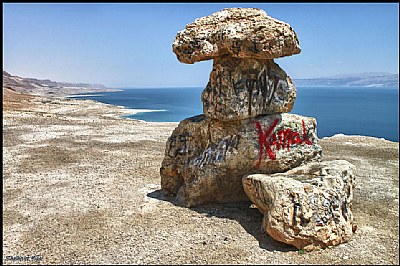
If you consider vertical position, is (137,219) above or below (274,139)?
below

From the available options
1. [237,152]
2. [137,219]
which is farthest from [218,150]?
[137,219]

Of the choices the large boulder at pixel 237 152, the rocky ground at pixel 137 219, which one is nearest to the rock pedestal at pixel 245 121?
the large boulder at pixel 237 152

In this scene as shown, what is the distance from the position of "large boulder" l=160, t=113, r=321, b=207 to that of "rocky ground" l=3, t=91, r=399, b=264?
65 cm

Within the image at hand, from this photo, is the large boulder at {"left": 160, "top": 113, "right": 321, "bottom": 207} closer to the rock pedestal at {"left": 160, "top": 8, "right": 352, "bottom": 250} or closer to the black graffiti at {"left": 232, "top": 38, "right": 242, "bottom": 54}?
the rock pedestal at {"left": 160, "top": 8, "right": 352, "bottom": 250}

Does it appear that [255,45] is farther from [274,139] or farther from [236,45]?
[274,139]

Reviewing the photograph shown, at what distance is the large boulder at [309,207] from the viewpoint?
8930 millimetres

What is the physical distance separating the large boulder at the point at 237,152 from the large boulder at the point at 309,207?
1291 millimetres

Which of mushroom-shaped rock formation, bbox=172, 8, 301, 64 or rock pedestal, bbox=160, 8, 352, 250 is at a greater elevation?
mushroom-shaped rock formation, bbox=172, 8, 301, 64

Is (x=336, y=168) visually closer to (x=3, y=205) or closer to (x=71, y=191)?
(x=71, y=191)

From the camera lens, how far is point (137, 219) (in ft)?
36.8

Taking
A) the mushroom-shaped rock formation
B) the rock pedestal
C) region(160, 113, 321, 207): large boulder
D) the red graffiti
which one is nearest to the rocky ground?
region(160, 113, 321, 207): large boulder

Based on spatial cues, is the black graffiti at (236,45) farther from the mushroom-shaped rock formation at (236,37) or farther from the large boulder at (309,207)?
the large boulder at (309,207)

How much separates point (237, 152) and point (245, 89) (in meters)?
2.21

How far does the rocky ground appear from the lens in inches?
350
